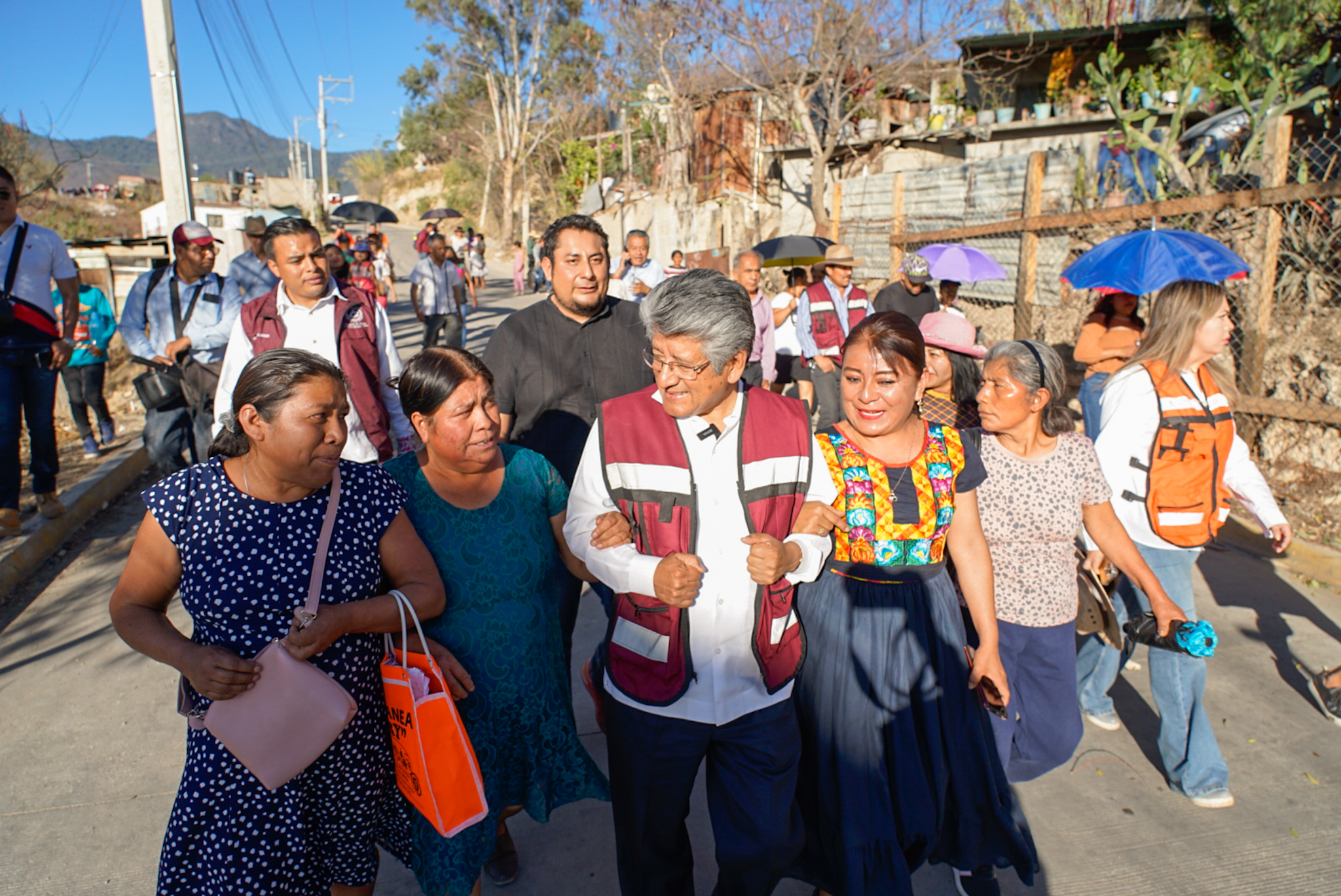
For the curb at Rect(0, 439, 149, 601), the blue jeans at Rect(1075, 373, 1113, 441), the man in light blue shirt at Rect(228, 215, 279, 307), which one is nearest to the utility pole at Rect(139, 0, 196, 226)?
the curb at Rect(0, 439, 149, 601)

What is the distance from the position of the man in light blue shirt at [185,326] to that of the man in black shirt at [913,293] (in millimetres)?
5040

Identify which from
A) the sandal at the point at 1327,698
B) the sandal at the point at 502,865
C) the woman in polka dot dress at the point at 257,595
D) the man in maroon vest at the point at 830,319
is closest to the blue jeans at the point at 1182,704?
the sandal at the point at 1327,698

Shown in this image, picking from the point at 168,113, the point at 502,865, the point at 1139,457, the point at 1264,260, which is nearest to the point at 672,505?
the point at 502,865

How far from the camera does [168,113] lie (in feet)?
25.0

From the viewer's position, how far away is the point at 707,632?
1.94 metres

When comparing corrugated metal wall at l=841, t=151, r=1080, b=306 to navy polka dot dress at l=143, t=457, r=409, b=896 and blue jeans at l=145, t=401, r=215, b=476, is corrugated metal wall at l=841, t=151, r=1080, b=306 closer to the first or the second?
blue jeans at l=145, t=401, r=215, b=476

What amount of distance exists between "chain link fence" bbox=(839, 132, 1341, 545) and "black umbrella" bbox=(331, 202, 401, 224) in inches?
540

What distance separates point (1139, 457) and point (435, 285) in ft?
29.2

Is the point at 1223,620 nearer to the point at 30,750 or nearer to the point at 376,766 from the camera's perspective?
the point at 376,766

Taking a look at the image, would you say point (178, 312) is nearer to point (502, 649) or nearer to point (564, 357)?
point (564, 357)

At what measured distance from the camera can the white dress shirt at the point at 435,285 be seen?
33.1ft

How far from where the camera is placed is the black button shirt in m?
3.05

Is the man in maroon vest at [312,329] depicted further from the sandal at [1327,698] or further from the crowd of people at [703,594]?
the sandal at [1327,698]

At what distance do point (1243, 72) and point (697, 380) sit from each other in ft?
45.5
